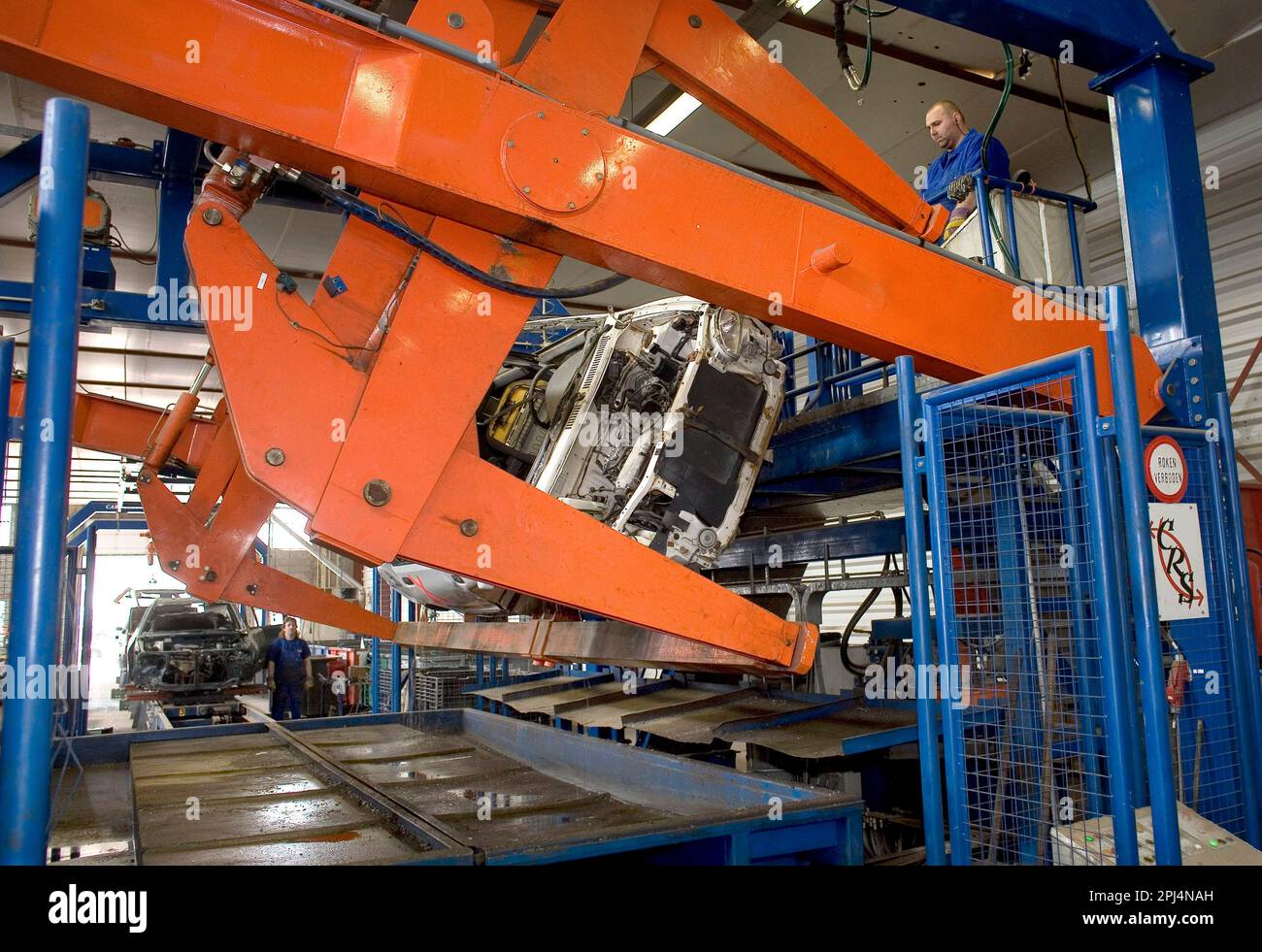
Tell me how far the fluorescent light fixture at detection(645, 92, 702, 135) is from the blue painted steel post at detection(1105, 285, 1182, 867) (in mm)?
5987

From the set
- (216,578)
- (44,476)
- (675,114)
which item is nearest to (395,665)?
(216,578)

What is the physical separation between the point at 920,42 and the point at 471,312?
6440mm

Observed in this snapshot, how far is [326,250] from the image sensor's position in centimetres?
1123

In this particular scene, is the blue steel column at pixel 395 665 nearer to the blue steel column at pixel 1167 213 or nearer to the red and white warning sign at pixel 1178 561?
the blue steel column at pixel 1167 213

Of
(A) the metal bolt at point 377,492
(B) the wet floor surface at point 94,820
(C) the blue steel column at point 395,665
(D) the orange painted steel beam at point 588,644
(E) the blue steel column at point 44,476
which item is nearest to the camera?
(E) the blue steel column at point 44,476

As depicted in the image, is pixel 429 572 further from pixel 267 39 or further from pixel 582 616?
pixel 267 39

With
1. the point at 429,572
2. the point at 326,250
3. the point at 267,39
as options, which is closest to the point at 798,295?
the point at 267,39

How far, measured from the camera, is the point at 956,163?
570 centimetres

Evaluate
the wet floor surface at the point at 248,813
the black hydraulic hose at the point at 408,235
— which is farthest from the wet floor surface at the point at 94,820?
the black hydraulic hose at the point at 408,235

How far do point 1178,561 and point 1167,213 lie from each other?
1.79 meters

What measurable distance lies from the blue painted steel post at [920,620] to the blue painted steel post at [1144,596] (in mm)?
651

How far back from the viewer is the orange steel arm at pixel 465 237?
93.6 inches

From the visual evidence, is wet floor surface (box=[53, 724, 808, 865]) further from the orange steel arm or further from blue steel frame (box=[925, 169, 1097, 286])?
blue steel frame (box=[925, 169, 1097, 286])

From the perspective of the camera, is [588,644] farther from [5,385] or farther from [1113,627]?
[5,385]
